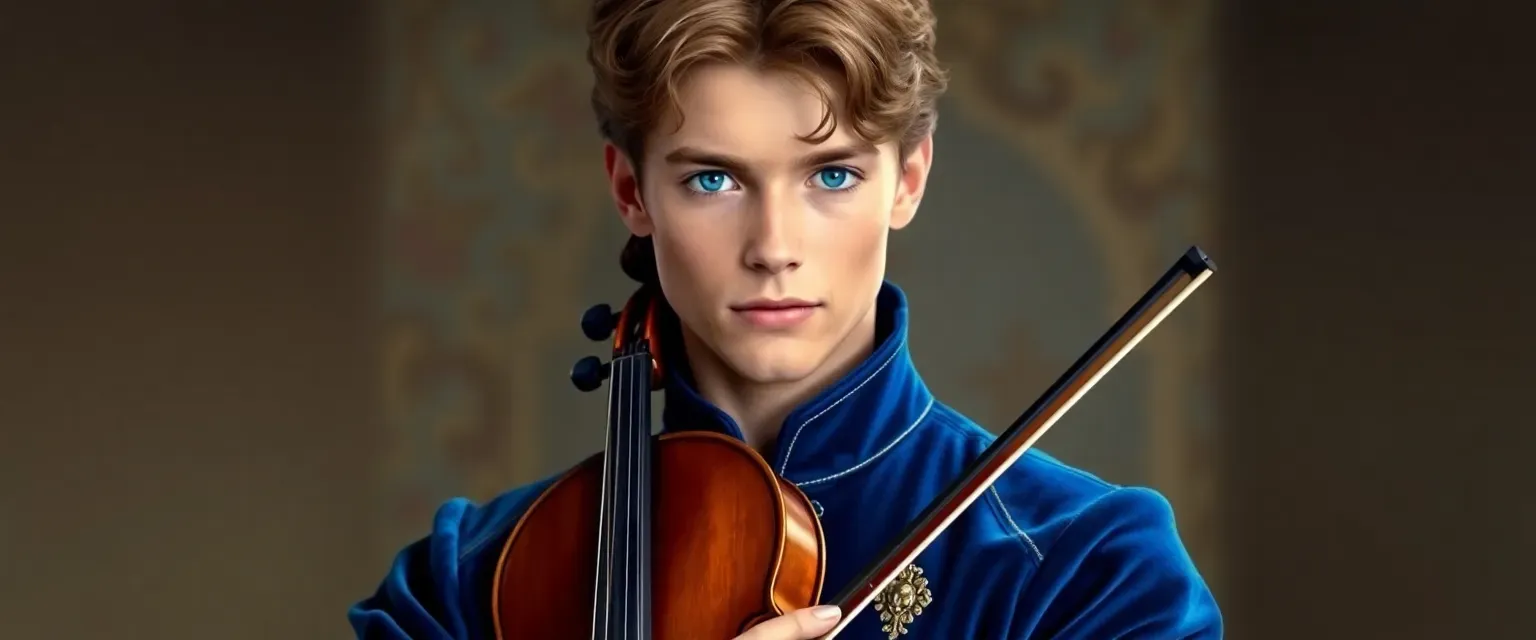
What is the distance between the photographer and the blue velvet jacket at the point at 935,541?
115cm

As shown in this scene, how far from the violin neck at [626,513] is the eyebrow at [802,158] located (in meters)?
0.14

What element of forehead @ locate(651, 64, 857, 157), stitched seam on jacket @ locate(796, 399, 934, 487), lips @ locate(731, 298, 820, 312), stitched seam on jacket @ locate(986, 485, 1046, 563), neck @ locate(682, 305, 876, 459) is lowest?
stitched seam on jacket @ locate(986, 485, 1046, 563)

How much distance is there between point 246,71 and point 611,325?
1.36 meters

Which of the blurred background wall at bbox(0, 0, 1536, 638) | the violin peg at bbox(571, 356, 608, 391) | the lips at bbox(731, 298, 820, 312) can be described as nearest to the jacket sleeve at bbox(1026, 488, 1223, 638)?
the lips at bbox(731, 298, 820, 312)

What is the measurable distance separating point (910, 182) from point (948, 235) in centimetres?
121

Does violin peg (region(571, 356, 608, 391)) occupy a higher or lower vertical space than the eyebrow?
lower

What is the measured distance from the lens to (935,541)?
1188 mm

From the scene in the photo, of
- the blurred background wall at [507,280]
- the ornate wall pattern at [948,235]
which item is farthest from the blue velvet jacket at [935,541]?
the ornate wall pattern at [948,235]

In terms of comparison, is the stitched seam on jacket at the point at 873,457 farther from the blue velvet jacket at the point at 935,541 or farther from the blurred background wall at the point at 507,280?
the blurred background wall at the point at 507,280

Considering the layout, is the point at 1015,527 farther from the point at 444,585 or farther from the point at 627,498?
the point at 444,585

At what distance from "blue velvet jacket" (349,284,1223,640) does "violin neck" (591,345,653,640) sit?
0.05 meters

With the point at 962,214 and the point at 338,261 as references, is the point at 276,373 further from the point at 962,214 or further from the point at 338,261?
the point at 962,214

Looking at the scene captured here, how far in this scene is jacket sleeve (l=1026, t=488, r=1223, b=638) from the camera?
1.13 metres

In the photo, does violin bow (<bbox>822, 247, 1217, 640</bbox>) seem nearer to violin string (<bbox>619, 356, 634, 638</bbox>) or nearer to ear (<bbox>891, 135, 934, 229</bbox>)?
violin string (<bbox>619, 356, 634, 638</bbox>)
